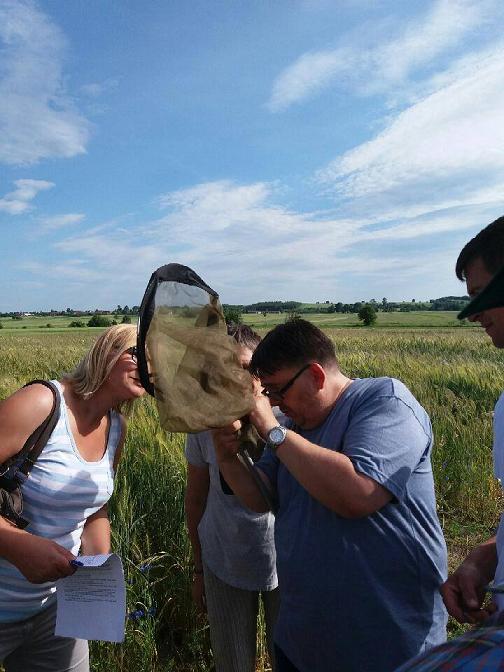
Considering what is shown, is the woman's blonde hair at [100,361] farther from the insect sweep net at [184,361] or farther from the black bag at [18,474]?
the insect sweep net at [184,361]

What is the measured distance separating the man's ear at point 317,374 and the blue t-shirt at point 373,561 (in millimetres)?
118

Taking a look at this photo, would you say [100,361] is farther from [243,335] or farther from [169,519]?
[169,519]

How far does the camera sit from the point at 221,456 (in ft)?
5.32

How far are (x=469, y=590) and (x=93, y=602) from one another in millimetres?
1189

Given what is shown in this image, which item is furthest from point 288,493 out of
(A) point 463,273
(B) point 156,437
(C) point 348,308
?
(C) point 348,308

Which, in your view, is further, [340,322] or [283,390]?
[340,322]

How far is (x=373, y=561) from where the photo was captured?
143cm

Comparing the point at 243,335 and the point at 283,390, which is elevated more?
the point at 243,335

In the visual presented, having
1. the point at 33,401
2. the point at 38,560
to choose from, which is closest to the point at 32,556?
the point at 38,560

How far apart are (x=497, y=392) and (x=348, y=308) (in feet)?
276

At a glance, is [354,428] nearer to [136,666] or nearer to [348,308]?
[136,666]

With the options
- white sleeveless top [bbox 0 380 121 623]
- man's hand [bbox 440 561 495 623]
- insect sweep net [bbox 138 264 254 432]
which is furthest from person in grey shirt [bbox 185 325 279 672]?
man's hand [bbox 440 561 495 623]

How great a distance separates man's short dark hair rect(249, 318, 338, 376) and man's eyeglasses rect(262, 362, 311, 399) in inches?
0.8

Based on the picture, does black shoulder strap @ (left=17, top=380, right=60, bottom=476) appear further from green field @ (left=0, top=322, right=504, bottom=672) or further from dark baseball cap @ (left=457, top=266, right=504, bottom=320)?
dark baseball cap @ (left=457, top=266, right=504, bottom=320)
